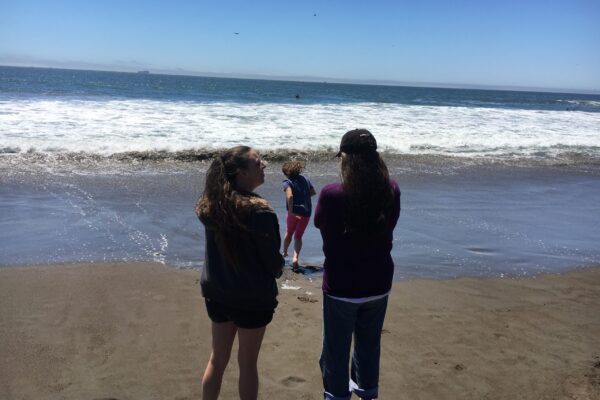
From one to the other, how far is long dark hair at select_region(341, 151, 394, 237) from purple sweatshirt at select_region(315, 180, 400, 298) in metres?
0.05

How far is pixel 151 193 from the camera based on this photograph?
9.35 m

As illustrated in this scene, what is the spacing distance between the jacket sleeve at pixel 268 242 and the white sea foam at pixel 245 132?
39.0 ft

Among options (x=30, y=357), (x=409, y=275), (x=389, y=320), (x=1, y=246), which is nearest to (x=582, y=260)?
(x=409, y=275)

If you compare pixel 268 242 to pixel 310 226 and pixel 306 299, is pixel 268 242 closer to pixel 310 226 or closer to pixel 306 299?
pixel 306 299

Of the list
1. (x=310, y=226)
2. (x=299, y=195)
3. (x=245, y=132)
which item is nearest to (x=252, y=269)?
(x=299, y=195)

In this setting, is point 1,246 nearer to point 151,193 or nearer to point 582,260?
point 151,193

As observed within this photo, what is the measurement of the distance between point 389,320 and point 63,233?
464 cm

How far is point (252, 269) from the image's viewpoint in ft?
8.84

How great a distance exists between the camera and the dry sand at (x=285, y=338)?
11.8 ft

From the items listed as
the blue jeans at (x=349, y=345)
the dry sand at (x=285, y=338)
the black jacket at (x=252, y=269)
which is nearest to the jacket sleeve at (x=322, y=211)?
the black jacket at (x=252, y=269)

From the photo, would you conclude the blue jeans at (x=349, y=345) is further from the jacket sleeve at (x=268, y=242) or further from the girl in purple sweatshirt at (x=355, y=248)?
the jacket sleeve at (x=268, y=242)

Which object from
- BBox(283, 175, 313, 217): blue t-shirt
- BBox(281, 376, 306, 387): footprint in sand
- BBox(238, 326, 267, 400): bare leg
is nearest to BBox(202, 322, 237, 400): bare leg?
BBox(238, 326, 267, 400): bare leg

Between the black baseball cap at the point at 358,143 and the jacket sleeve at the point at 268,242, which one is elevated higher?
the black baseball cap at the point at 358,143

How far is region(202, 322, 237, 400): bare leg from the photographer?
114 inches
